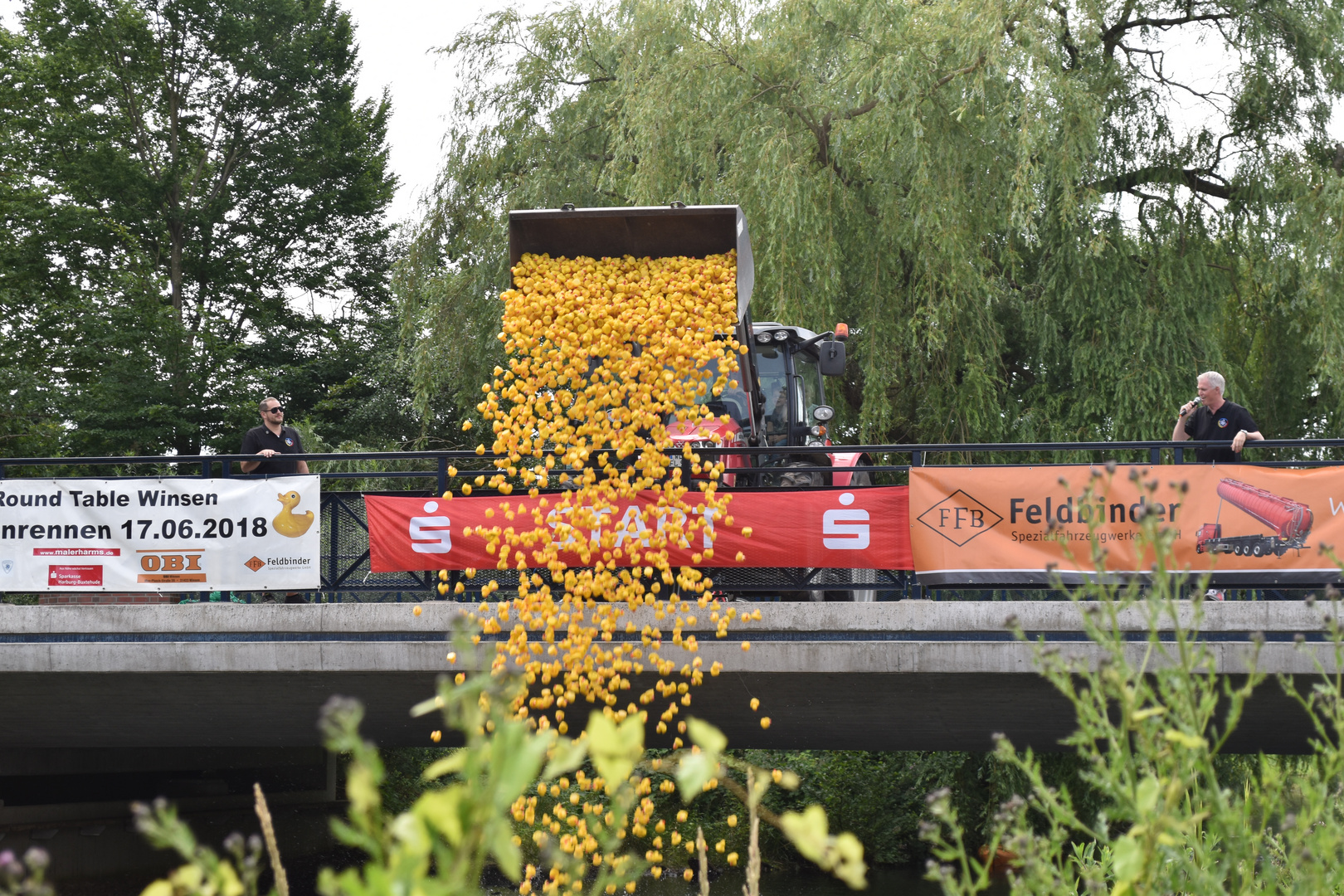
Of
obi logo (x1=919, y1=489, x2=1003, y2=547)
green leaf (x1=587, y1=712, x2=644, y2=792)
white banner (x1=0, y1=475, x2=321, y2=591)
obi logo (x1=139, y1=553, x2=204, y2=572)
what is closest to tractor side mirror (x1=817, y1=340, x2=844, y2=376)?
obi logo (x1=919, y1=489, x2=1003, y2=547)

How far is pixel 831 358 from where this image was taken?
37.4 ft

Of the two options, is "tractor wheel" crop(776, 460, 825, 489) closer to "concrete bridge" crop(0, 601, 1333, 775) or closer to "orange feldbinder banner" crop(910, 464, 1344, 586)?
"orange feldbinder banner" crop(910, 464, 1344, 586)

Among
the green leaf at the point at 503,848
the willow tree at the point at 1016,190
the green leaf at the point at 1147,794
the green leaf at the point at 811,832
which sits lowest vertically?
the green leaf at the point at 1147,794

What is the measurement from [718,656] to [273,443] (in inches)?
180

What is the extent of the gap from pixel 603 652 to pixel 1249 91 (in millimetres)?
12160

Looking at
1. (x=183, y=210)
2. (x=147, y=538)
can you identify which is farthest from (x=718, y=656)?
(x=183, y=210)

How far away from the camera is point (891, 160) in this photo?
47.2 ft

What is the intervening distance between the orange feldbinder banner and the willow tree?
5.52 m

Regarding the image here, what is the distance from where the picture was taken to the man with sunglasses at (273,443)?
408 inches

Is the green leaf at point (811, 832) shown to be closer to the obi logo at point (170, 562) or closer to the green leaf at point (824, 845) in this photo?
the green leaf at point (824, 845)

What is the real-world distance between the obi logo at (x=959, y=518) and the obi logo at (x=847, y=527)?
465 millimetres

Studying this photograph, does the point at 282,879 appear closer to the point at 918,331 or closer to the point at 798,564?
the point at 798,564

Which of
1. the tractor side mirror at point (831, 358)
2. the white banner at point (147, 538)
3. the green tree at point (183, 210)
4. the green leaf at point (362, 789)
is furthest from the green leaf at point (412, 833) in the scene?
the green tree at point (183, 210)

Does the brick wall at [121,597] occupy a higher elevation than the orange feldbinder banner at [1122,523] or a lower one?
lower
